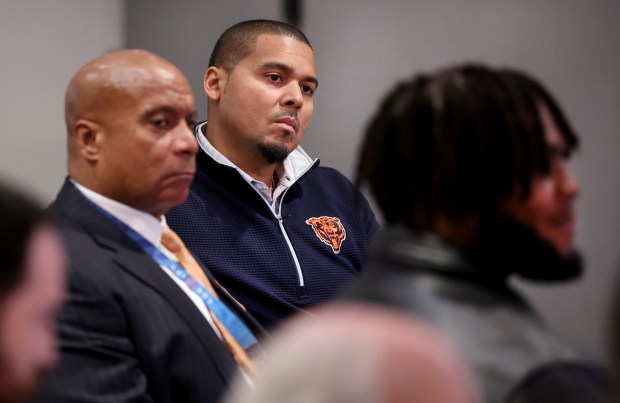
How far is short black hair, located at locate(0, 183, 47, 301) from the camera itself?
85 centimetres

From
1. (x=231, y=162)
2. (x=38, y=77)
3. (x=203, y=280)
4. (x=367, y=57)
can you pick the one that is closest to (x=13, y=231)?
(x=203, y=280)

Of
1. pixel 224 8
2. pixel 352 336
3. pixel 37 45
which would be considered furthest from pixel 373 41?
pixel 352 336

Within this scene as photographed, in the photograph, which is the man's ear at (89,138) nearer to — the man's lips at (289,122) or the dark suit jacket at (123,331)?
the dark suit jacket at (123,331)

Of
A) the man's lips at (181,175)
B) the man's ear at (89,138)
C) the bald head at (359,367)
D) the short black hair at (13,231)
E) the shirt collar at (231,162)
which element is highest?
the short black hair at (13,231)

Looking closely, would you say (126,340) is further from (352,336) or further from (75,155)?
(352,336)

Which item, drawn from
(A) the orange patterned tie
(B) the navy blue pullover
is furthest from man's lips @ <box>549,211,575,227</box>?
(B) the navy blue pullover

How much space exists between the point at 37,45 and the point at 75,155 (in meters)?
1.29

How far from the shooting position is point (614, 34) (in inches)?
112

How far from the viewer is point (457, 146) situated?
1118mm

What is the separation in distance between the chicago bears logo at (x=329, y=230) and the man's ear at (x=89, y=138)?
2.83 ft

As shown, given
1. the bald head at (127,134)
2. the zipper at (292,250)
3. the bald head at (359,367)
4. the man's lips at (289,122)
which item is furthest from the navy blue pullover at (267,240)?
the bald head at (359,367)

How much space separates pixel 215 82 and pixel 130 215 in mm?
956

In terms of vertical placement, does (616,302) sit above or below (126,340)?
above

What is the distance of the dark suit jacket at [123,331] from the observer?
1.40 meters
